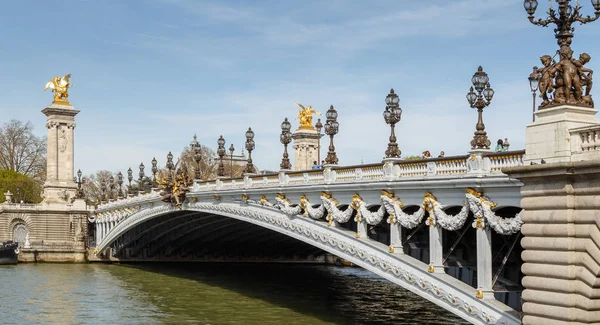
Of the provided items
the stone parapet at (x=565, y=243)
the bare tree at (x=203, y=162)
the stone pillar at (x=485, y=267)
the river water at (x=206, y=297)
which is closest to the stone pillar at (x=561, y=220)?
the stone parapet at (x=565, y=243)

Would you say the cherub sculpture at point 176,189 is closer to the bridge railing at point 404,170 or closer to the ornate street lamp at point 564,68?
the bridge railing at point 404,170

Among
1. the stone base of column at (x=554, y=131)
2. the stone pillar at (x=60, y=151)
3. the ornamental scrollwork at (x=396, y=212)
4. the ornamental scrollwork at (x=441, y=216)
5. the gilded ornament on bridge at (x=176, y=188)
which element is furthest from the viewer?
the stone pillar at (x=60, y=151)

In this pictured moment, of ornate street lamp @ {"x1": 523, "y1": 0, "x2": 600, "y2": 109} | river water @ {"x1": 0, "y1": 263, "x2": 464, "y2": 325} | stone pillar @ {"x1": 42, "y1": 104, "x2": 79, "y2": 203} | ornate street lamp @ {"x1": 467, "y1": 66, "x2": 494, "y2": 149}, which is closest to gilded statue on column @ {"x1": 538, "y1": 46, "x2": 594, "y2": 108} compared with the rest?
ornate street lamp @ {"x1": 523, "y1": 0, "x2": 600, "y2": 109}

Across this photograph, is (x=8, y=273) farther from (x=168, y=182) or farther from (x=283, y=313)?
(x=283, y=313)

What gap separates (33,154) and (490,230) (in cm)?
8033

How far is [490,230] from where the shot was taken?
1788 centimetres

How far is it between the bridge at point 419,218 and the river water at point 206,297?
4.09 meters

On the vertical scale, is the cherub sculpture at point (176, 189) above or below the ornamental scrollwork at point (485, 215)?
above

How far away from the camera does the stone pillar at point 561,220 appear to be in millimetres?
14406

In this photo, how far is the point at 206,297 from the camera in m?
37.4

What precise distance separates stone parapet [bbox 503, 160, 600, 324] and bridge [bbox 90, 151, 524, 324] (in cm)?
132

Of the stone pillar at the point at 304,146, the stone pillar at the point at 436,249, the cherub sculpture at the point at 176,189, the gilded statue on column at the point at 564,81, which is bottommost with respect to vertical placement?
the stone pillar at the point at 436,249

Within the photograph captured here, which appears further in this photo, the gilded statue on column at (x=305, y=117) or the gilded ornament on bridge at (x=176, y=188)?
the gilded statue on column at (x=305, y=117)

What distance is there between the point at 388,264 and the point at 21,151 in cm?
7656
